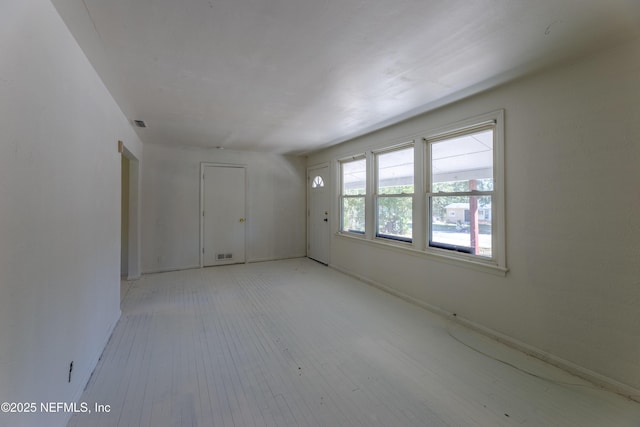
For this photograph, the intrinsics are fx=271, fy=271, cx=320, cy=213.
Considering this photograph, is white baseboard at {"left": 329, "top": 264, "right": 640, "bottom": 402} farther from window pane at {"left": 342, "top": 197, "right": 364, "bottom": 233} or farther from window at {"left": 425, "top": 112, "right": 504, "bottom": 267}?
window pane at {"left": 342, "top": 197, "right": 364, "bottom": 233}

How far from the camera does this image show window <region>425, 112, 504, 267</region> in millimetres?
2670

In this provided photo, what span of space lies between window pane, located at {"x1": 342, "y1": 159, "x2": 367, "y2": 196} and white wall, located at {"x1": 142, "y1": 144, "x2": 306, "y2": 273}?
1505 millimetres

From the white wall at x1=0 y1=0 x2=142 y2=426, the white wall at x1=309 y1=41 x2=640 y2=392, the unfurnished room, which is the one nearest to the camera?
the white wall at x1=0 y1=0 x2=142 y2=426

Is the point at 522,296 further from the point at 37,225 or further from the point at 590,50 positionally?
the point at 37,225

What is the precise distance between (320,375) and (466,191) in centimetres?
229

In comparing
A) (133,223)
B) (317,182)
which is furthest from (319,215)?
(133,223)

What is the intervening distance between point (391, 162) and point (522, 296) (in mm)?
2311

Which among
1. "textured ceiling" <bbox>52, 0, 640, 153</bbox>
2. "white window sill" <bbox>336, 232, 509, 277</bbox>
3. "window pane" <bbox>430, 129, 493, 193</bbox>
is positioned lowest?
"white window sill" <bbox>336, 232, 509, 277</bbox>

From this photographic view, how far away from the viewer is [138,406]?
174 cm

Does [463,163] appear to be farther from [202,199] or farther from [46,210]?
[202,199]

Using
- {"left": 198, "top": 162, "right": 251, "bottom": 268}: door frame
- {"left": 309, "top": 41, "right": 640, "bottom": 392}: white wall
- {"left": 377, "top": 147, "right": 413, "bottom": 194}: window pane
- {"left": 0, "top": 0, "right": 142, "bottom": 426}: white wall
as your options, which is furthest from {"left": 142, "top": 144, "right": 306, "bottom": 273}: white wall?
{"left": 309, "top": 41, "right": 640, "bottom": 392}: white wall

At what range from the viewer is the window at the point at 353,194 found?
183 inches

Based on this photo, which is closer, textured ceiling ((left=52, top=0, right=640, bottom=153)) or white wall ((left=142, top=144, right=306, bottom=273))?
textured ceiling ((left=52, top=0, right=640, bottom=153))

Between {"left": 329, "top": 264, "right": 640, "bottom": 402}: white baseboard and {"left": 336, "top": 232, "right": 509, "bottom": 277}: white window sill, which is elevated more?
{"left": 336, "top": 232, "right": 509, "bottom": 277}: white window sill
